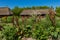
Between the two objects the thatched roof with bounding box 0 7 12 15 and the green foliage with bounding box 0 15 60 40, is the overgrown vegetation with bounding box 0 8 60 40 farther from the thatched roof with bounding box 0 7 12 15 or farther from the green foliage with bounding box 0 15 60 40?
the thatched roof with bounding box 0 7 12 15

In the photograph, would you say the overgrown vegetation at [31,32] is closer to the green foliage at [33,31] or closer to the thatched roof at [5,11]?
the green foliage at [33,31]

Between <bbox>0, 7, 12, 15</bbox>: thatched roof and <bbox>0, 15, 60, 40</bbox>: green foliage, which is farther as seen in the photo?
<bbox>0, 7, 12, 15</bbox>: thatched roof

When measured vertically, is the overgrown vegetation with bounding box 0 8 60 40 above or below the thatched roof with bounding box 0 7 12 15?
above

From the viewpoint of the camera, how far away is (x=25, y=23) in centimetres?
918

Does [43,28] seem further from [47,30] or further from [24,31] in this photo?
[24,31]

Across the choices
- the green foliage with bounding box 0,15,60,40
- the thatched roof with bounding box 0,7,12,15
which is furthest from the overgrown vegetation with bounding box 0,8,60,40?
the thatched roof with bounding box 0,7,12,15

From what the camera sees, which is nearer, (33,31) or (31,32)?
(33,31)

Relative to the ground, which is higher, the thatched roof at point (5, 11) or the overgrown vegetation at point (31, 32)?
the overgrown vegetation at point (31, 32)

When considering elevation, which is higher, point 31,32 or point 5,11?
point 31,32

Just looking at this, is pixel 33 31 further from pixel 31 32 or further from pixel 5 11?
pixel 5 11

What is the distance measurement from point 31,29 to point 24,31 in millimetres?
323

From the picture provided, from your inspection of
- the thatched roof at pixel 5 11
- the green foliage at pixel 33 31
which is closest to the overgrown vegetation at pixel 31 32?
the green foliage at pixel 33 31

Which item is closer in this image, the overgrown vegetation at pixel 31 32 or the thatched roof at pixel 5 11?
the overgrown vegetation at pixel 31 32

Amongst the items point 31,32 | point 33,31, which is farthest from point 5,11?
point 33,31
